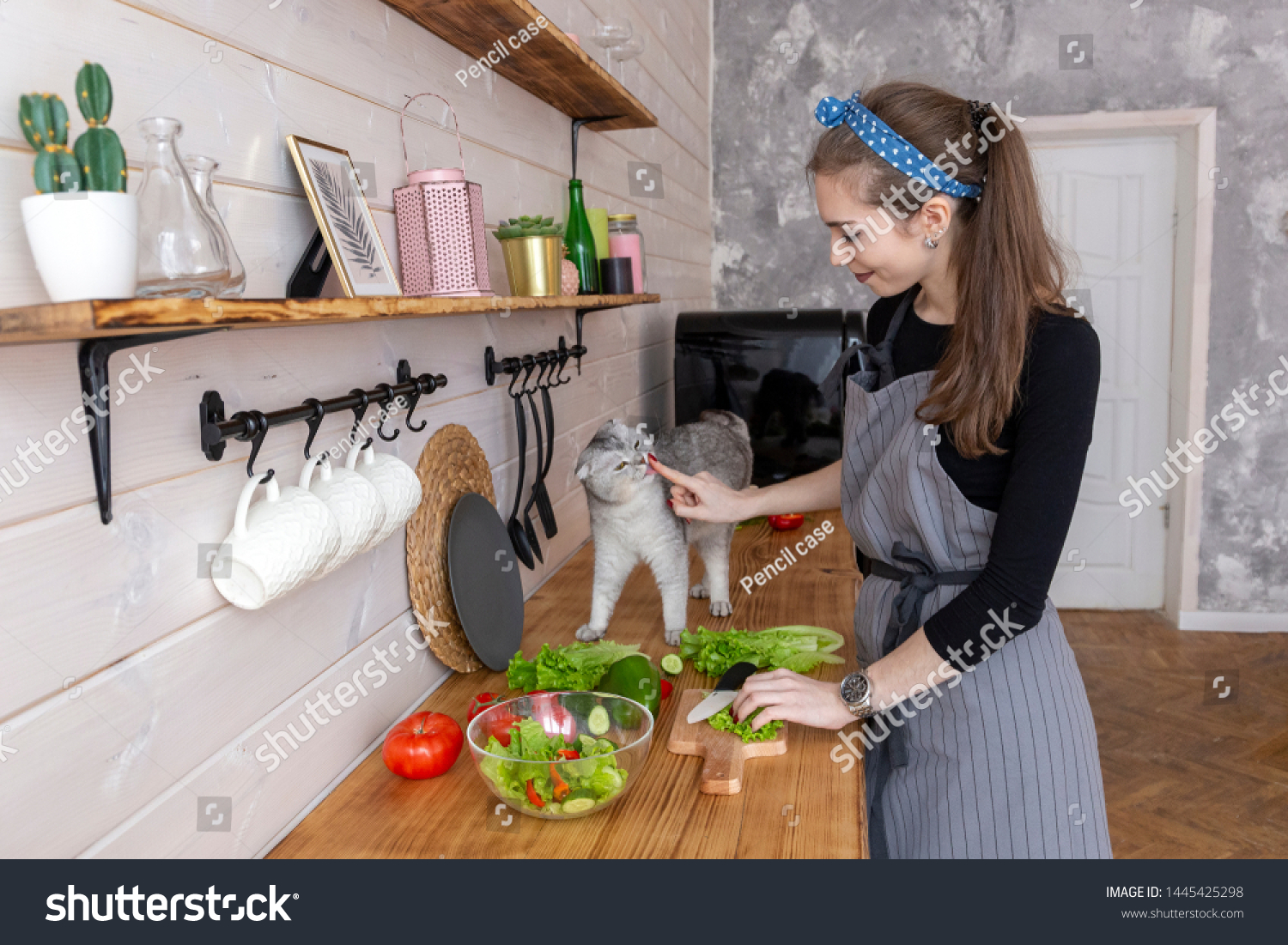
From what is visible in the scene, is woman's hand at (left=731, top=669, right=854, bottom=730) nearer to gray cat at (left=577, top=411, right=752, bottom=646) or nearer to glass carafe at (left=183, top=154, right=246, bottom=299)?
gray cat at (left=577, top=411, right=752, bottom=646)

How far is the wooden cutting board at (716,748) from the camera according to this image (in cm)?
124

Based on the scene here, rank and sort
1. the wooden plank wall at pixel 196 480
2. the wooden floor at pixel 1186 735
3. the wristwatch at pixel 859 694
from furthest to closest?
the wooden floor at pixel 1186 735, the wristwatch at pixel 859 694, the wooden plank wall at pixel 196 480

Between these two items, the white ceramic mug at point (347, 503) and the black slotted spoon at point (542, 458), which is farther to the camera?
the black slotted spoon at point (542, 458)

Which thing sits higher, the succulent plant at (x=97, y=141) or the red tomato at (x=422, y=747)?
the succulent plant at (x=97, y=141)

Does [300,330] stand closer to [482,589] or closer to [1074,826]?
[482,589]

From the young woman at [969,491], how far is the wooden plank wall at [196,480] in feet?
2.01

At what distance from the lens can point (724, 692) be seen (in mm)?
1453

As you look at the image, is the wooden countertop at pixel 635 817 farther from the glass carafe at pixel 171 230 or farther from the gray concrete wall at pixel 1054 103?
the gray concrete wall at pixel 1054 103

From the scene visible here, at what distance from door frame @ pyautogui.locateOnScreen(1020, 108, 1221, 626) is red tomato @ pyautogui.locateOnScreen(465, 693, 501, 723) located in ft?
13.3

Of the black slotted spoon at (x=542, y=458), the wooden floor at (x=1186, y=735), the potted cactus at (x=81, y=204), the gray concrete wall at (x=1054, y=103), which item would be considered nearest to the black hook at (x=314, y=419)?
the potted cactus at (x=81, y=204)

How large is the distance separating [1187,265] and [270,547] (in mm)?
4669

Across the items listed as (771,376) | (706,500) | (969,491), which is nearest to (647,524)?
(706,500)

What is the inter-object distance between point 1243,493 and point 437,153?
4.48 m

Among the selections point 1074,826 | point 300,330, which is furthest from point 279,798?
point 1074,826
